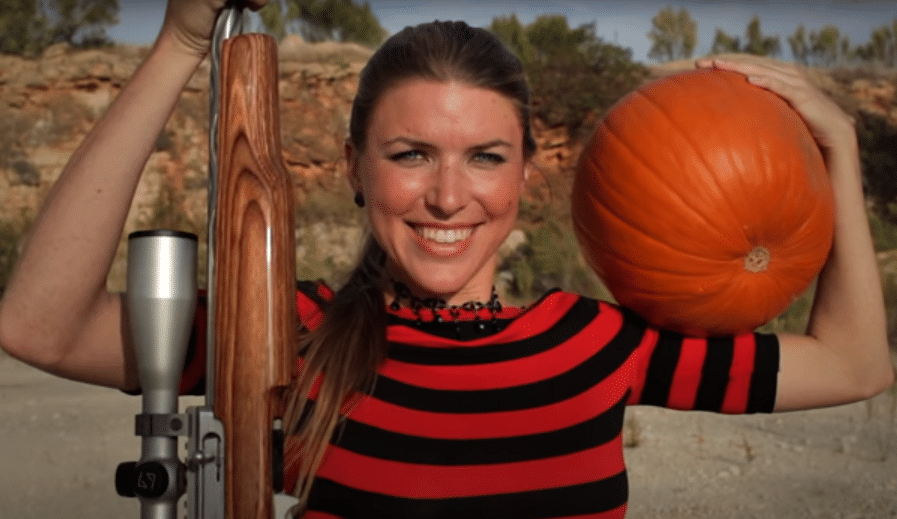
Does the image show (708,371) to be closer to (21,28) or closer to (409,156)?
A: (409,156)

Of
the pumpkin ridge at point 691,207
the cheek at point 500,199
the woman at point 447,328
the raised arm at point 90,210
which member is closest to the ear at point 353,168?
the woman at point 447,328

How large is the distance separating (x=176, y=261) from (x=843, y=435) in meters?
5.26

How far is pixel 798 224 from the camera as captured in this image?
1.93 meters

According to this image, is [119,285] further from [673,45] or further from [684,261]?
[673,45]

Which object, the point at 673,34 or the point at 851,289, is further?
the point at 673,34

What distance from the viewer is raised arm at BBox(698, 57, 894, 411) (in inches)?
77.5

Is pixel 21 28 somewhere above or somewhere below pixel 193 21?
above

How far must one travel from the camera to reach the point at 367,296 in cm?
199

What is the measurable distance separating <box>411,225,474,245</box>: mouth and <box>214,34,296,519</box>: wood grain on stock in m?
0.40

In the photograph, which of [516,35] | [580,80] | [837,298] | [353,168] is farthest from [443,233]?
[516,35]

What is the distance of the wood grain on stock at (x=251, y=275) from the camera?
1.46 metres

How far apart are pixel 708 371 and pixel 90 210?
1358 mm

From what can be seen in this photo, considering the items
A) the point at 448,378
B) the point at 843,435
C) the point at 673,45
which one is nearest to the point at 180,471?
the point at 448,378

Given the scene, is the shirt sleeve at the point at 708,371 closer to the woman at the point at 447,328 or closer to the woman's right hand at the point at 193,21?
the woman at the point at 447,328
